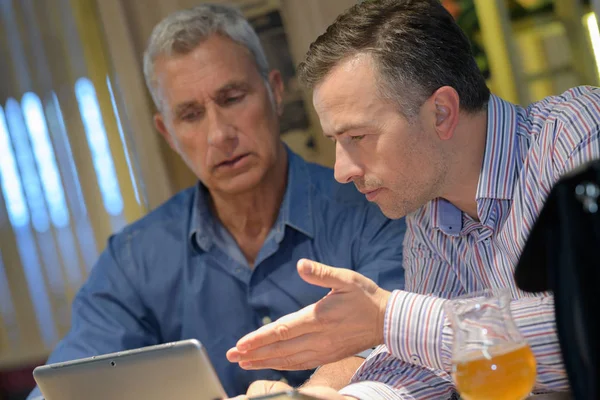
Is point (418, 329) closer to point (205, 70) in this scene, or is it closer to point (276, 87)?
point (205, 70)


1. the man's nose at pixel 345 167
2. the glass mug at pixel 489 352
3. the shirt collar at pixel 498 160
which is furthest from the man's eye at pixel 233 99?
the glass mug at pixel 489 352

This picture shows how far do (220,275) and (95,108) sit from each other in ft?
5.25

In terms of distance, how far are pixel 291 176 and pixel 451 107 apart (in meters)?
0.82

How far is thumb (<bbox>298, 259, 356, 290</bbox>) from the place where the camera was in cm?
123

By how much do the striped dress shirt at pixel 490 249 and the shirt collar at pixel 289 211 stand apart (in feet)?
1.58

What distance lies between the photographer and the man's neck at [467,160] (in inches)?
63.5

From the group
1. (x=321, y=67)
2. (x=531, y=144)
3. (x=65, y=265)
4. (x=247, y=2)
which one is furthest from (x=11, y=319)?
(x=531, y=144)

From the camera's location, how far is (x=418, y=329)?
4.33 feet

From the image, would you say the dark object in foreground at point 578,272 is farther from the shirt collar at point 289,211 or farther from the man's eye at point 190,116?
the man's eye at point 190,116

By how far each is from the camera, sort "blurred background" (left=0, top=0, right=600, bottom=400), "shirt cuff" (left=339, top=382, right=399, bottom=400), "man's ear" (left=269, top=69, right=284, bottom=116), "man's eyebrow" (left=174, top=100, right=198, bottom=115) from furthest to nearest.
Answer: "blurred background" (left=0, top=0, right=600, bottom=400), "man's ear" (left=269, top=69, right=284, bottom=116), "man's eyebrow" (left=174, top=100, right=198, bottom=115), "shirt cuff" (left=339, top=382, right=399, bottom=400)

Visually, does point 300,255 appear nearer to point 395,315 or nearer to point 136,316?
point 136,316

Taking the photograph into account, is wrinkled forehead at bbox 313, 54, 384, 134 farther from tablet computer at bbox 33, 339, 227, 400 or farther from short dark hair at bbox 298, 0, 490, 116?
Result: tablet computer at bbox 33, 339, 227, 400

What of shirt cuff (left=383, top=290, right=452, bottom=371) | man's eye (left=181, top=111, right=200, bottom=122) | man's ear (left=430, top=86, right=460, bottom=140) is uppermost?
man's eye (left=181, top=111, right=200, bottom=122)

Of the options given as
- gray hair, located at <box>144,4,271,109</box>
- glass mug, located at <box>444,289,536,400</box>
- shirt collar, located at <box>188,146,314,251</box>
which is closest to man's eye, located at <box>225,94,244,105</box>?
gray hair, located at <box>144,4,271,109</box>
